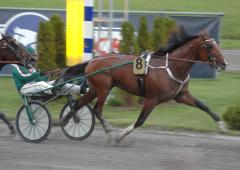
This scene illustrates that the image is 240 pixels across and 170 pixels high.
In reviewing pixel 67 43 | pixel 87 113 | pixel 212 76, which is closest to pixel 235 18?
pixel 212 76

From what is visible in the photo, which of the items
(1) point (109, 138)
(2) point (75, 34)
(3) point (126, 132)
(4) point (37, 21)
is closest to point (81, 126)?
(1) point (109, 138)

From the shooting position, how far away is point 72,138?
29.9ft

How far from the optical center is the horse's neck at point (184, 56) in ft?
28.5

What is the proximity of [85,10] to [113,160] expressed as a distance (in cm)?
452

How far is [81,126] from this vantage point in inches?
360

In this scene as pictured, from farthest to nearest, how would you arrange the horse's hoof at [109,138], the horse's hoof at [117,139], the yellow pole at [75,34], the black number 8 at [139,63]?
the yellow pole at [75,34]
the horse's hoof at [109,138]
the horse's hoof at [117,139]
the black number 8 at [139,63]

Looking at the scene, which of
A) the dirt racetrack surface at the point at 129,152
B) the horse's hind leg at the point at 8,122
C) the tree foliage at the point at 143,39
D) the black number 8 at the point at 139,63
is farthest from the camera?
the tree foliage at the point at 143,39

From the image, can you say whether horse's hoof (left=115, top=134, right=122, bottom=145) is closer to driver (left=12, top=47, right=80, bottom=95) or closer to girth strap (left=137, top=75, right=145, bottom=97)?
girth strap (left=137, top=75, right=145, bottom=97)

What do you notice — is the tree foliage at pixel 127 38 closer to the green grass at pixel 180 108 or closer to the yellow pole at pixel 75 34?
the yellow pole at pixel 75 34

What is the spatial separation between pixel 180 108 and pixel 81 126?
3.28 m

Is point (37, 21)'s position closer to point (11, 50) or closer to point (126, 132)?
point (11, 50)

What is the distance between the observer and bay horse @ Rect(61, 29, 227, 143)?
8.55 meters

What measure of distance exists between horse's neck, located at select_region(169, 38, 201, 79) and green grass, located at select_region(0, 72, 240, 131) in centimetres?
145

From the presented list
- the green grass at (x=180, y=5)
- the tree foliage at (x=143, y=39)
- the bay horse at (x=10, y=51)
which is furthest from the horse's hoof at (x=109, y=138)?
the green grass at (x=180, y=5)
